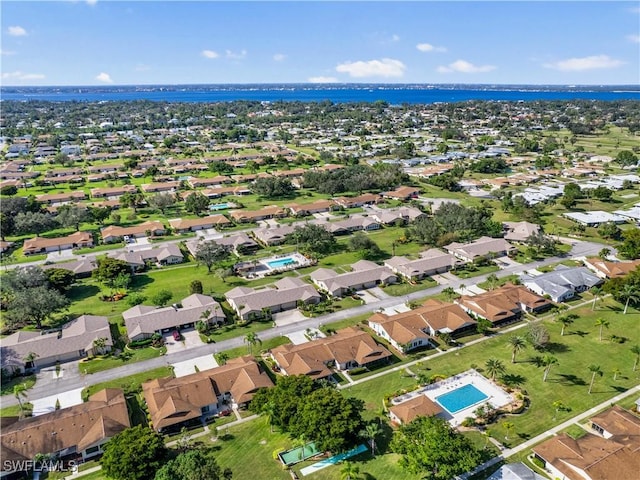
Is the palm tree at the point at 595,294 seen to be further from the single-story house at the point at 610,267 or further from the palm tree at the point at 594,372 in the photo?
the palm tree at the point at 594,372

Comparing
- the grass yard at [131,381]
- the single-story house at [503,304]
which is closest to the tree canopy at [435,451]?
the single-story house at [503,304]

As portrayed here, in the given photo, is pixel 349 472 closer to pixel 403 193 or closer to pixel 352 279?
pixel 352 279

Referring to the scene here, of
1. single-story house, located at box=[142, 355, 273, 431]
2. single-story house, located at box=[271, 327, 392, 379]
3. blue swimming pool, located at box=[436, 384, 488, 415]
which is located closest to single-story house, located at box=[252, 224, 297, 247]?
single-story house, located at box=[271, 327, 392, 379]

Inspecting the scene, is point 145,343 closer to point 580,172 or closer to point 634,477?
point 634,477

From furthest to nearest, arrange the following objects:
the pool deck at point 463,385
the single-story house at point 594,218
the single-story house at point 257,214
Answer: the single-story house at point 257,214 → the single-story house at point 594,218 → the pool deck at point 463,385

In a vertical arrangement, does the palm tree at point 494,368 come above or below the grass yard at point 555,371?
above

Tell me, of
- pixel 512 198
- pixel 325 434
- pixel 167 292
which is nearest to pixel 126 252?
pixel 167 292
